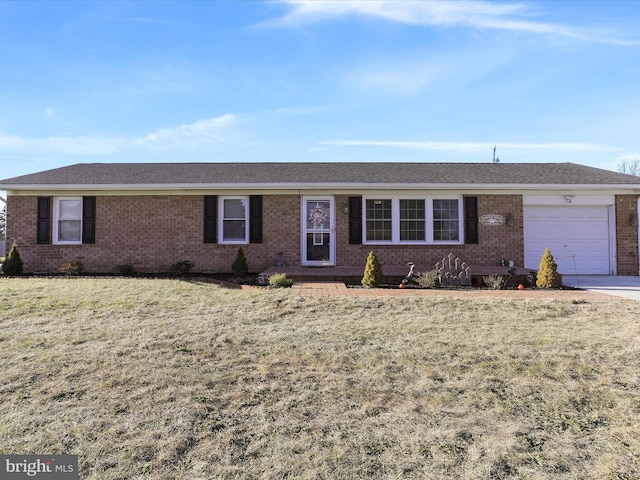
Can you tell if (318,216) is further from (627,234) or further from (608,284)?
(627,234)

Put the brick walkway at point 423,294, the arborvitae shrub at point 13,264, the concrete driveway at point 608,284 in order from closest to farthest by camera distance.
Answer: the brick walkway at point 423,294
the concrete driveway at point 608,284
the arborvitae shrub at point 13,264

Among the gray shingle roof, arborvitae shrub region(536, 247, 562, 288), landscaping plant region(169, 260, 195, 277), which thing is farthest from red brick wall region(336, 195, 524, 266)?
landscaping plant region(169, 260, 195, 277)

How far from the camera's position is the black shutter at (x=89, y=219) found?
12047 millimetres

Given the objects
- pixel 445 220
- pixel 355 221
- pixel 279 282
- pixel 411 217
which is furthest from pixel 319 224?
pixel 445 220

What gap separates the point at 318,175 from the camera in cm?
1265

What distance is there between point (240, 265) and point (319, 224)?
9.26 ft

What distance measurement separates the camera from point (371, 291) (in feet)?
27.3

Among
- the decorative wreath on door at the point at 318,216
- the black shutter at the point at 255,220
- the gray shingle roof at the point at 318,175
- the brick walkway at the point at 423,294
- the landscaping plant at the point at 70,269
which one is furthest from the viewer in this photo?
the decorative wreath on door at the point at 318,216

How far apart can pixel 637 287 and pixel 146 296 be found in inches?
458

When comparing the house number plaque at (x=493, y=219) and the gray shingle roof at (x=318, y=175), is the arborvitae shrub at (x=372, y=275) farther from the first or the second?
the house number plaque at (x=493, y=219)

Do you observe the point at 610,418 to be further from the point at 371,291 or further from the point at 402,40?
the point at 402,40

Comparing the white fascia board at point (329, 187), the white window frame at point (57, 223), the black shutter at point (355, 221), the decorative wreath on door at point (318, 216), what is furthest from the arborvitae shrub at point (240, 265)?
the white window frame at point (57, 223)

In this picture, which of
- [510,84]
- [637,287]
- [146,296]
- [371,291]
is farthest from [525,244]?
[146,296]

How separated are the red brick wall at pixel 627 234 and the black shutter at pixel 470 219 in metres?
4.47
